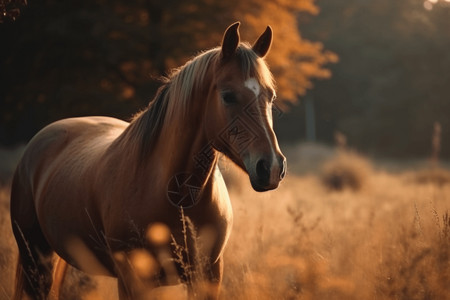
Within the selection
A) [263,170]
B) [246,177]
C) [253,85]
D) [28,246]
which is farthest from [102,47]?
[263,170]

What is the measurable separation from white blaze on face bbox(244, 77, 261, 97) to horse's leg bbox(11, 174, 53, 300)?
2247 millimetres

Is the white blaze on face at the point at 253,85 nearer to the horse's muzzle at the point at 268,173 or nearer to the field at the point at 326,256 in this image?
the horse's muzzle at the point at 268,173

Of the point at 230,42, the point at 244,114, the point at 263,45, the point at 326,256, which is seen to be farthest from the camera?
the point at 326,256

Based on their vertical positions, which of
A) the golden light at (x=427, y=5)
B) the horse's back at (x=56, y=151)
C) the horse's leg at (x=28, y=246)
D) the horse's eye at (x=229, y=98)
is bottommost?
the horse's leg at (x=28, y=246)

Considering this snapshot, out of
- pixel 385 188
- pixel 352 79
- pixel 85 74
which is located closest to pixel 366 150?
pixel 352 79

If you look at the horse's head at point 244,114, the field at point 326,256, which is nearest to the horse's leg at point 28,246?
the field at point 326,256

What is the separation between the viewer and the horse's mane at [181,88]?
2.65 m

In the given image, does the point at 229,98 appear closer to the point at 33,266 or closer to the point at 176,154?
the point at 176,154

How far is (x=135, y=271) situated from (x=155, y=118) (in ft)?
2.93

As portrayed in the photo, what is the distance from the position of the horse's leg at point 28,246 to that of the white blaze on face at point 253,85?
225cm

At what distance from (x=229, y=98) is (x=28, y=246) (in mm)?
2281

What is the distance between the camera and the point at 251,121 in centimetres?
252

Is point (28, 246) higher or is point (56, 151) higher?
point (56, 151)

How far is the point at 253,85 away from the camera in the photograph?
8.41ft
